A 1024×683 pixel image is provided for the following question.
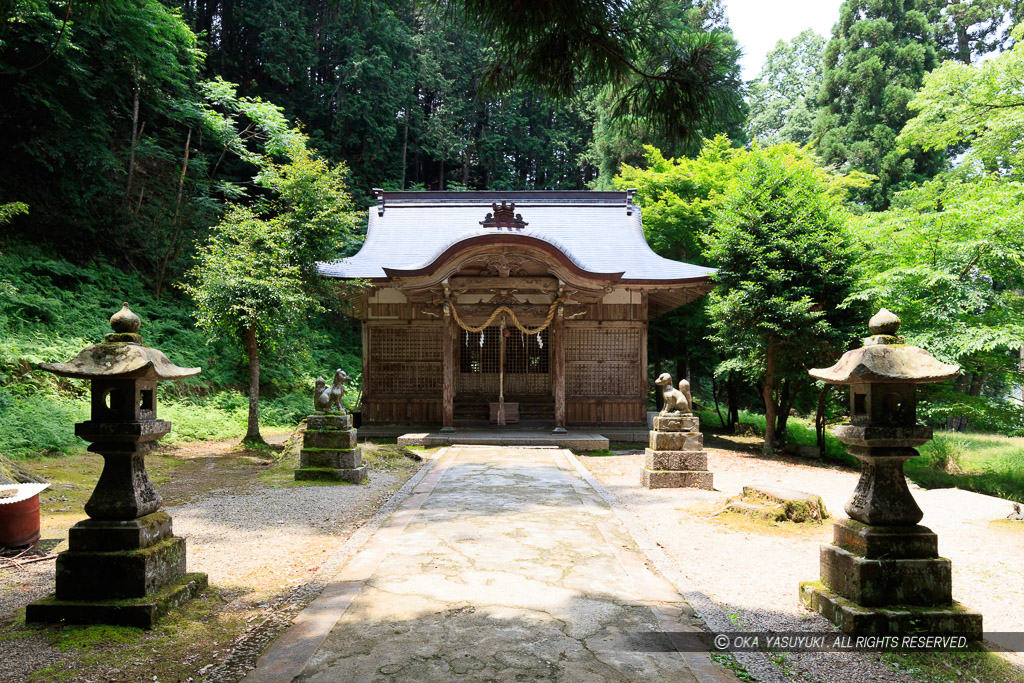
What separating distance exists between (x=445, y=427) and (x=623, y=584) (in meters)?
Answer: 8.78

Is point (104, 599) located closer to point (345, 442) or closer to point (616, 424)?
point (345, 442)

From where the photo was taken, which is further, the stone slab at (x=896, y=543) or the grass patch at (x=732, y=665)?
the stone slab at (x=896, y=543)

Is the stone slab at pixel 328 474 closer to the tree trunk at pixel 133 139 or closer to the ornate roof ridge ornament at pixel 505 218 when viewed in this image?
the ornate roof ridge ornament at pixel 505 218

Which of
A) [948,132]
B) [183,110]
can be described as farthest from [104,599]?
[948,132]

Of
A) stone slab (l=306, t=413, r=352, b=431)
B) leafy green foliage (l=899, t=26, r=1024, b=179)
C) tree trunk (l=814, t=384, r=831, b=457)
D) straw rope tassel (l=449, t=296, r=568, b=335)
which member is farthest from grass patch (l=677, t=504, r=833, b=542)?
leafy green foliage (l=899, t=26, r=1024, b=179)

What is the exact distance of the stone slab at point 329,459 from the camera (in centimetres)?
780

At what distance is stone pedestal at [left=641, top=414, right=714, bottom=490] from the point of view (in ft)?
26.0

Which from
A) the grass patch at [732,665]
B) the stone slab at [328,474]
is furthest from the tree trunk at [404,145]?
the grass patch at [732,665]

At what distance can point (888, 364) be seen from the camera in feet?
11.3

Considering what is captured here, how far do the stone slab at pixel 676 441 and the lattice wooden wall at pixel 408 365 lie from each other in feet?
22.8

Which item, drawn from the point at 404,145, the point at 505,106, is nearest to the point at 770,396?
the point at 505,106

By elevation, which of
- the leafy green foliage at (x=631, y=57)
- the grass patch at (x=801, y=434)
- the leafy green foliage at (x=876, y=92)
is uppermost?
the leafy green foliage at (x=876, y=92)

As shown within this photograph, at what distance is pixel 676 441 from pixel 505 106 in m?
11.3

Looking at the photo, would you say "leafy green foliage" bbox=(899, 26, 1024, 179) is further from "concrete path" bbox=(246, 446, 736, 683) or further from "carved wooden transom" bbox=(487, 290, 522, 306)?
"concrete path" bbox=(246, 446, 736, 683)
